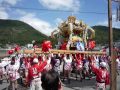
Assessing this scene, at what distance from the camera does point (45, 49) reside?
16.7m

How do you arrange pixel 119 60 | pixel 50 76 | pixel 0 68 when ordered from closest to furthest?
1. pixel 50 76
2. pixel 0 68
3. pixel 119 60

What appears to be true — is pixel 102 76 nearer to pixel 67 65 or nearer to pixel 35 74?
pixel 35 74

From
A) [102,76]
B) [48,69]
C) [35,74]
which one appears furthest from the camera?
[35,74]

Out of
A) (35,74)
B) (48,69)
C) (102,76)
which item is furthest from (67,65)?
(48,69)

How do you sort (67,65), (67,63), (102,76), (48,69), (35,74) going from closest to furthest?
(48,69)
(102,76)
(35,74)
(67,63)
(67,65)

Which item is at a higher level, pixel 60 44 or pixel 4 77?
pixel 60 44

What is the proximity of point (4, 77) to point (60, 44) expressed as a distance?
24.1 feet

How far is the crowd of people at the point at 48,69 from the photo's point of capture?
44.0 feet

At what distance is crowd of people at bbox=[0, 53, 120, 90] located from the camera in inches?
528

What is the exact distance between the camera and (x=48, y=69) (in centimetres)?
998

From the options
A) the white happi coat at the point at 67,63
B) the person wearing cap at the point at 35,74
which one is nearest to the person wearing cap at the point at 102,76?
the person wearing cap at the point at 35,74

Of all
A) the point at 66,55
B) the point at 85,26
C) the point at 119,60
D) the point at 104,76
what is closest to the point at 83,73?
the point at 66,55

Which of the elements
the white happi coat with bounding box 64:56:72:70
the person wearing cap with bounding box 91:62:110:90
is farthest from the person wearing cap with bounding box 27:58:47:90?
the white happi coat with bounding box 64:56:72:70

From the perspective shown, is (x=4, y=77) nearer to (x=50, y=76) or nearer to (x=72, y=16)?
(x=72, y=16)
